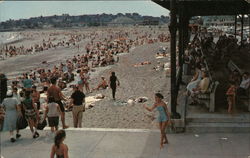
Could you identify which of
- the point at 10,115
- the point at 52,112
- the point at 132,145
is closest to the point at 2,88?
the point at 10,115

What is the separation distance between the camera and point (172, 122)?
28.3ft

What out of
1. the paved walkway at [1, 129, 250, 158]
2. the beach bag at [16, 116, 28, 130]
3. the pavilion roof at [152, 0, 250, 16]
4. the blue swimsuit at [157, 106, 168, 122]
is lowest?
the paved walkway at [1, 129, 250, 158]

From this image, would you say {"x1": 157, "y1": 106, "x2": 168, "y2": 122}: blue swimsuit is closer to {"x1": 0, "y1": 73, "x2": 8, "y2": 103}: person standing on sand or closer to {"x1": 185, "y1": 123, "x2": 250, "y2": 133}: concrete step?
{"x1": 185, "y1": 123, "x2": 250, "y2": 133}: concrete step

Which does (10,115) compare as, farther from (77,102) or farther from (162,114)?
(162,114)

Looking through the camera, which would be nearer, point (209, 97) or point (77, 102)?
point (209, 97)

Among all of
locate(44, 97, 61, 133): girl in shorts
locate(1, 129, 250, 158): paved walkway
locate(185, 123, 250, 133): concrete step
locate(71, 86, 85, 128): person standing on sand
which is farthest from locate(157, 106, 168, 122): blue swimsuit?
locate(71, 86, 85, 128): person standing on sand

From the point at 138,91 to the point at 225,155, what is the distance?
12.1 meters

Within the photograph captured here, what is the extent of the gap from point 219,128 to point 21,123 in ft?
15.3

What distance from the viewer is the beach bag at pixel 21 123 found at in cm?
879

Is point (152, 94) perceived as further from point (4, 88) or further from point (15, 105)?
point (15, 105)

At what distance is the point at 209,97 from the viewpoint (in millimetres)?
9633

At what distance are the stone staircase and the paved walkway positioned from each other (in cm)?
20

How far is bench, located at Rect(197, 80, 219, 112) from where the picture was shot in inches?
370

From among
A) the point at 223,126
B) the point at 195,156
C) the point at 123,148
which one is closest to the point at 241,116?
the point at 223,126
